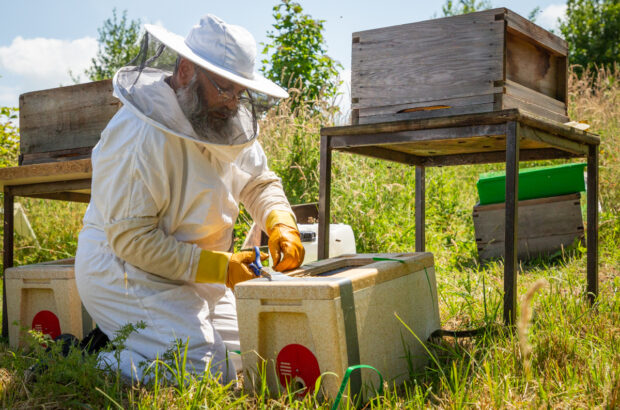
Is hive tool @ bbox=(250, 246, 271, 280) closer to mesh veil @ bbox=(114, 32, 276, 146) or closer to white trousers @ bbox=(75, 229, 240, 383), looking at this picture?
white trousers @ bbox=(75, 229, 240, 383)

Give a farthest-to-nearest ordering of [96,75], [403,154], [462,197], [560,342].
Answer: [96,75], [462,197], [403,154], [560,342]

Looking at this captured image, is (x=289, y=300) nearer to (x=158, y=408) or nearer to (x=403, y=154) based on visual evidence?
(x=158, y=408)

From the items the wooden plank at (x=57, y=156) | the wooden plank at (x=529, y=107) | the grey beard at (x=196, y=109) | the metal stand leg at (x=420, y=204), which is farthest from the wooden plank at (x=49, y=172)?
the wooden plank at (x=529, y=107)

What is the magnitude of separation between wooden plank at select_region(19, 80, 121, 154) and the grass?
4.19 ft

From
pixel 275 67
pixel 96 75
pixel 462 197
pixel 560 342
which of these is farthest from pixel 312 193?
pixel 96 75

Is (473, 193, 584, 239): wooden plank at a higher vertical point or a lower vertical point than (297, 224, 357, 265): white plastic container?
higher

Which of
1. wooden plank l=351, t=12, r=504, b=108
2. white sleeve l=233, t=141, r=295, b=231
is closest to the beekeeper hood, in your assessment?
white sleeve l=233, t=141, r=295, b=231

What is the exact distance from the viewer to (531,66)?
2.49 meters

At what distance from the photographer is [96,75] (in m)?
19.6

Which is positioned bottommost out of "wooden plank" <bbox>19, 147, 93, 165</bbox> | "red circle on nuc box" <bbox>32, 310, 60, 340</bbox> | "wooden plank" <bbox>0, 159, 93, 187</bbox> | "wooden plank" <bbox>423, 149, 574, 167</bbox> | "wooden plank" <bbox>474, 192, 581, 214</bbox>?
"red circle on nuc box" <bbox>32, 310, 60, 340</bbox>

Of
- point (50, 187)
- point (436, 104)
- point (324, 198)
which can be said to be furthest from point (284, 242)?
point (50, 187)

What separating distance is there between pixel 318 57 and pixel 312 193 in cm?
269

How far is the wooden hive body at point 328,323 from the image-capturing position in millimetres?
1626

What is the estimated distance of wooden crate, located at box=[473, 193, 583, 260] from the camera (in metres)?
4.03
